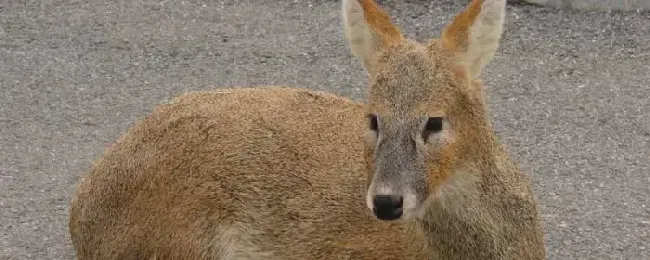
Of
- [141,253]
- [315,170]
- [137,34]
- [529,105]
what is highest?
[315,170]

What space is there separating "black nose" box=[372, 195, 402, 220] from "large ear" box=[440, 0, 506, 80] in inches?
26.2

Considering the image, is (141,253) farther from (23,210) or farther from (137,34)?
(137,34)

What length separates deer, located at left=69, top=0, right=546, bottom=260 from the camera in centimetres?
436

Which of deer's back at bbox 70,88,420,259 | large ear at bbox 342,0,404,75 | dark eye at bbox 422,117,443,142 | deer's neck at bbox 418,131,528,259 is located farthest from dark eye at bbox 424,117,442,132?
deer's back at bbox 70,88,420,259

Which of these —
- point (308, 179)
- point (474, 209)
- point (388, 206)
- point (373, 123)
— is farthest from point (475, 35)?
point (308, 179)

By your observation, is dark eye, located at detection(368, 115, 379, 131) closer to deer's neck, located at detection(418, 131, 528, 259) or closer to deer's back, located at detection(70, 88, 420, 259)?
deer's neck, located at detection(418, 131, 528, 259)

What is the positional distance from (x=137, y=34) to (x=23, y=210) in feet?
9.22

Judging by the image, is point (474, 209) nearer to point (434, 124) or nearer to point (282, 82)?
point (434, 124)

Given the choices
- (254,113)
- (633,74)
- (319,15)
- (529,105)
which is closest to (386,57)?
(254,113)

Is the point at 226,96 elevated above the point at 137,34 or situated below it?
above

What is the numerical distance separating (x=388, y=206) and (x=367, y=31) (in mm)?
820

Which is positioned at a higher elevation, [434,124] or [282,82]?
[434,124]

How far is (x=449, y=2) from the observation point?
923 centimetres

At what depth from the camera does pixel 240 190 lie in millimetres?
5020
